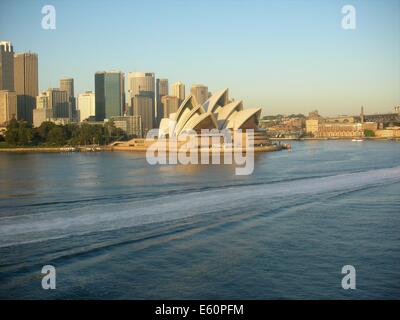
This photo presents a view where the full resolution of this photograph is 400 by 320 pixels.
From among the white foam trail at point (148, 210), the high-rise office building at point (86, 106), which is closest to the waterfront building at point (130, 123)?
the high-rise office building at point (86, 106)

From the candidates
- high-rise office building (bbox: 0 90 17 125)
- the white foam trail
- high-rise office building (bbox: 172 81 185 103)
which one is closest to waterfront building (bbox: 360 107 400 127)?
high-rise office building (bbox: 172 81 185 103)

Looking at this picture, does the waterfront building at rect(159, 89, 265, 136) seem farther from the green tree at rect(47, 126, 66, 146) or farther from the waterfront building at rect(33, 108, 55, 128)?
the waterfront building at rect(33, 108, 55, 128)

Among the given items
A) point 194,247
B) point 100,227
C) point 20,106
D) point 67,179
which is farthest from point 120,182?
point 20,106

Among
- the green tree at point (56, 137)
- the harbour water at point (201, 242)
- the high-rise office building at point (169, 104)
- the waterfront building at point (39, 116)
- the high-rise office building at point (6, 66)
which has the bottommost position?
the harbour water at point (201, 242)

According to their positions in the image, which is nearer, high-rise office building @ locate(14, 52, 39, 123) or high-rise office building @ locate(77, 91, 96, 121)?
high-rise office building @ locate(14, 52, 39, 123)

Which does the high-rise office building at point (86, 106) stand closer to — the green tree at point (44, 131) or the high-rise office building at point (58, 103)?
the high-rise office building at point (58, 103)

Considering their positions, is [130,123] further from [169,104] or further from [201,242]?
[201,242]

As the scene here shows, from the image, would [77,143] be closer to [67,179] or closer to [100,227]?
[67,179]
